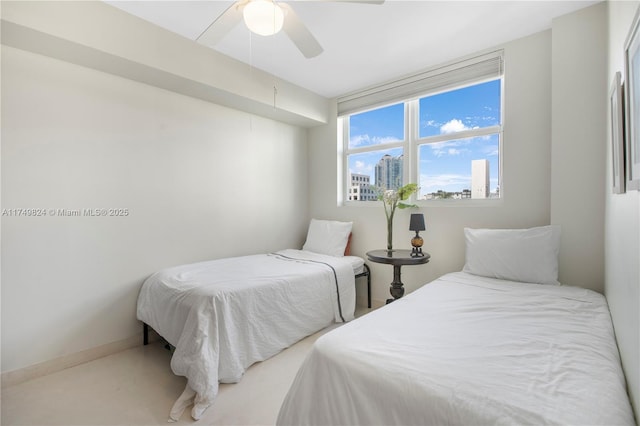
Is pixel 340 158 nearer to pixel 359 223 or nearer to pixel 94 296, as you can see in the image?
pixel 359 223

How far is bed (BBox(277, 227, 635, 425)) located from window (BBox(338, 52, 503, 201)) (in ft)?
4.81

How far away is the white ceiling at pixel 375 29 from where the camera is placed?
2129mm

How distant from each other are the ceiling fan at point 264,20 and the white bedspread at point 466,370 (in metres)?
1.61

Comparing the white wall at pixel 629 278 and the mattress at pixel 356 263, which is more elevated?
the white wall at pixel 629 278

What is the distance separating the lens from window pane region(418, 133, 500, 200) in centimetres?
280

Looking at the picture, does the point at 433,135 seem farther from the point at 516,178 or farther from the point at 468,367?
the point at 468,367

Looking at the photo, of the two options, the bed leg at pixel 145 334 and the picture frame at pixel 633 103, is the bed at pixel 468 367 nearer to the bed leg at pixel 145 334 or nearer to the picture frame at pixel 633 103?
the picture frame at pixel 633 103

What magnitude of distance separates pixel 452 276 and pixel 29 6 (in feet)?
11.2

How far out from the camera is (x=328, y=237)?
141 inches

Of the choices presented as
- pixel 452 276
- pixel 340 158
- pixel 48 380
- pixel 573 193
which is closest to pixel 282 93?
pixel 340 158

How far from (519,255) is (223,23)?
253 cm

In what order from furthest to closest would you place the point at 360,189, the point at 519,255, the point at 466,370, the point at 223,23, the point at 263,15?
the point at 360,189, the point at 519,255, the point at 223,23, the point at 263,15, the point at 466,370

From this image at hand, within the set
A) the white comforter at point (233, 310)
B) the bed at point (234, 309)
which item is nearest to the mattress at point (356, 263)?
the bed at point (234, 309)

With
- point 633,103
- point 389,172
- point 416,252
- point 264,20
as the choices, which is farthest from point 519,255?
point 264,20
